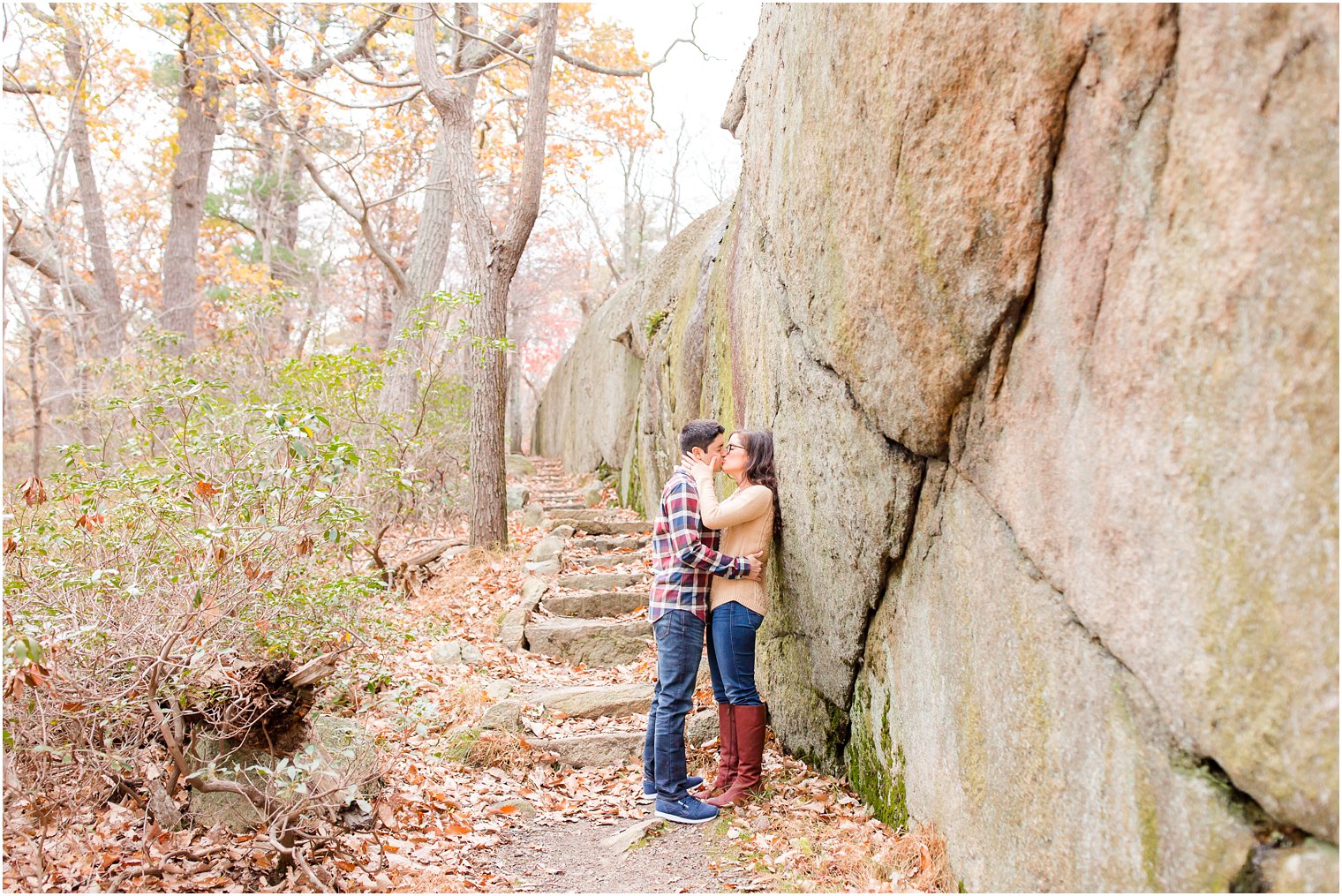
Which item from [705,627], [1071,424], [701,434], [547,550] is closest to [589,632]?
[547,550]

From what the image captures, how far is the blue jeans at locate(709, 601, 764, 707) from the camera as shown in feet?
16.1

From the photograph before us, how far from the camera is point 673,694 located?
491 centimetres

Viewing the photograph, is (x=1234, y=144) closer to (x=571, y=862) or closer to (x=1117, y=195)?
(x=1117, y=195)

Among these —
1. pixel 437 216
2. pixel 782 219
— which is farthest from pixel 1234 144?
pixel 437 216

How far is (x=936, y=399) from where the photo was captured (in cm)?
358

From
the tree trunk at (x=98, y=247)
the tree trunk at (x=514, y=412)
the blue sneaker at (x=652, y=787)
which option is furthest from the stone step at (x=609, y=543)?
the tree trunk at (x=514, y=412)

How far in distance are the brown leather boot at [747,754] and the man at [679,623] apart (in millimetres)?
152

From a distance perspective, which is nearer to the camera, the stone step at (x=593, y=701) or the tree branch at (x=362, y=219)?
the stone step at (x=593, y=701)

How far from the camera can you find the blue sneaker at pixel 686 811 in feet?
15.6

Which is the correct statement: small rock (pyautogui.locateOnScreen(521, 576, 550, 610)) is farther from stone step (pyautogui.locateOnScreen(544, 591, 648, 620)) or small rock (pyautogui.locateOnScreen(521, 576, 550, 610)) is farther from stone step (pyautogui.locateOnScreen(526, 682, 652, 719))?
stone step (pyautogui.locateOnScreen(526, 682, 652, 719))

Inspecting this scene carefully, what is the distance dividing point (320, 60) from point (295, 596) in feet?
40.7

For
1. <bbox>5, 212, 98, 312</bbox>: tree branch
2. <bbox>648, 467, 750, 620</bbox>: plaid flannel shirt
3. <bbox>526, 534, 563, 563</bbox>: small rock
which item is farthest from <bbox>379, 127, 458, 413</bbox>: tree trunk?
<bbox>648, 467, 750, 620</bbox>: plaid flannel shirt

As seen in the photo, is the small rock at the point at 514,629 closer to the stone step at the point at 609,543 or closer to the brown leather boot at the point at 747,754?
the stone step at the point at 609,543

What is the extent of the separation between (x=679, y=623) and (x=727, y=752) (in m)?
0.85
